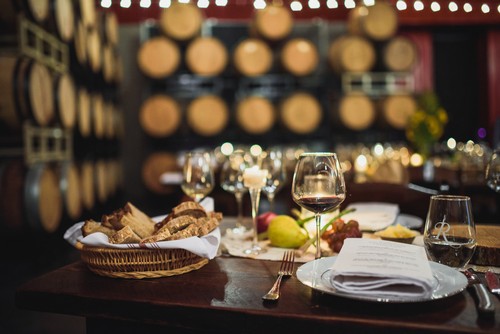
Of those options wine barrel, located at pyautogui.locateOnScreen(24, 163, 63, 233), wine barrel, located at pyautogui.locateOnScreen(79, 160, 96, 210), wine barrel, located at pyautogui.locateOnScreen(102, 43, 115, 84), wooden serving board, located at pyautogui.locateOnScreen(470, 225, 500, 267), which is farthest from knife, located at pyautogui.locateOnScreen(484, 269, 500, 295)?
wine barrel, located at pyautogui.locateOnScreen(102, 43, 115, 84)

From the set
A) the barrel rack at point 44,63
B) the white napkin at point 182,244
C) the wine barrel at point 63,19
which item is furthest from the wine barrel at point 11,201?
the white napkin at point 182,244

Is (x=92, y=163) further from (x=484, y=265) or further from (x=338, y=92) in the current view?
(x=484, y=265)

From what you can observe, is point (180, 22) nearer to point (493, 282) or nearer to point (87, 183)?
point (87, 183)

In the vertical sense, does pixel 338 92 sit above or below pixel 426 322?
above

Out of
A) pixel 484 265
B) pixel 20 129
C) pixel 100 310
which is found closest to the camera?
pixel 100 310

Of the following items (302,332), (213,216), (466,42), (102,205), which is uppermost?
(466,42)

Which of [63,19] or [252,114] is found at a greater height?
[63,19]

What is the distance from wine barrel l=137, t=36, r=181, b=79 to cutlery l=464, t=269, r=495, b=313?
6.30 meters

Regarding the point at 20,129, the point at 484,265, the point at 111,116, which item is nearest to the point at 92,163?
the point at 111,116

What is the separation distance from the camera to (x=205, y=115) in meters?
7.04

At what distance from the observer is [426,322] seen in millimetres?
841

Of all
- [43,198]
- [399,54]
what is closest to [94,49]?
[43,198]

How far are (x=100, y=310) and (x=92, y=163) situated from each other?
537 centimetres

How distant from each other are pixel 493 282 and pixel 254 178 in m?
0.70
